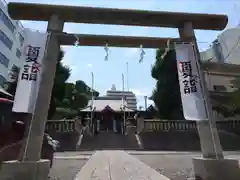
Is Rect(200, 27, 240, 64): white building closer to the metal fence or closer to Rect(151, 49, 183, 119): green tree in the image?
Rect(151, 49, 183, 119): green tree

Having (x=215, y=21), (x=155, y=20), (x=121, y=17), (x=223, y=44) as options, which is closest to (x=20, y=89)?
(x=121, y=17)

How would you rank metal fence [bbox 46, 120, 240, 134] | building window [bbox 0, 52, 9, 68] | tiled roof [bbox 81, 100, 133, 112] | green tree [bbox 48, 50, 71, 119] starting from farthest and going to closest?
building window [bbox 0, 52, 9, 68], tiled roof [bbox 81, 100, 133, 112], green tree [bbox 48, 50, 71, 119], metal fence [bbox 46, 120, 240, 134]

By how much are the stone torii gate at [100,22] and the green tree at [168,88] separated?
59.1 feet

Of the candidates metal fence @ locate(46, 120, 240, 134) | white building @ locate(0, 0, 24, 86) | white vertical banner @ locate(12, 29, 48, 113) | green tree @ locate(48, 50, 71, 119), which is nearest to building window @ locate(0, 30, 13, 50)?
white building @ locate(0, 0, 24, 86)

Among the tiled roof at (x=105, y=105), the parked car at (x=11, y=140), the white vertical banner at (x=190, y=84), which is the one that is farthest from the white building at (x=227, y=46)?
the parked car at (x=11, y=140)

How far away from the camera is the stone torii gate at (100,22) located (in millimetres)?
6074

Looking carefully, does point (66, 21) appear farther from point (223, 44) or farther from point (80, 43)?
point (223, 44)

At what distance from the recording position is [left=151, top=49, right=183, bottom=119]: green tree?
25.2 m

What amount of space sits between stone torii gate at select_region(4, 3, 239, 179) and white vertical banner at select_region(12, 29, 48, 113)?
0.49 feet

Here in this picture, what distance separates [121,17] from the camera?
272 inches

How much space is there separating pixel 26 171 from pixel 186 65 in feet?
14.3

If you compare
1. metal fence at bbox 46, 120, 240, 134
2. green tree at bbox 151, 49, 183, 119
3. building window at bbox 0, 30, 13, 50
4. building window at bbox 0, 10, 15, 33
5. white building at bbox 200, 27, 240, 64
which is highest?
building window at bbox 0, 10, 15, 33

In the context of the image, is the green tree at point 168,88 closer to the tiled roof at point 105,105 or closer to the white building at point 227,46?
the white building at point 227,46

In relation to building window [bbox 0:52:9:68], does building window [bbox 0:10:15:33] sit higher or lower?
higher
